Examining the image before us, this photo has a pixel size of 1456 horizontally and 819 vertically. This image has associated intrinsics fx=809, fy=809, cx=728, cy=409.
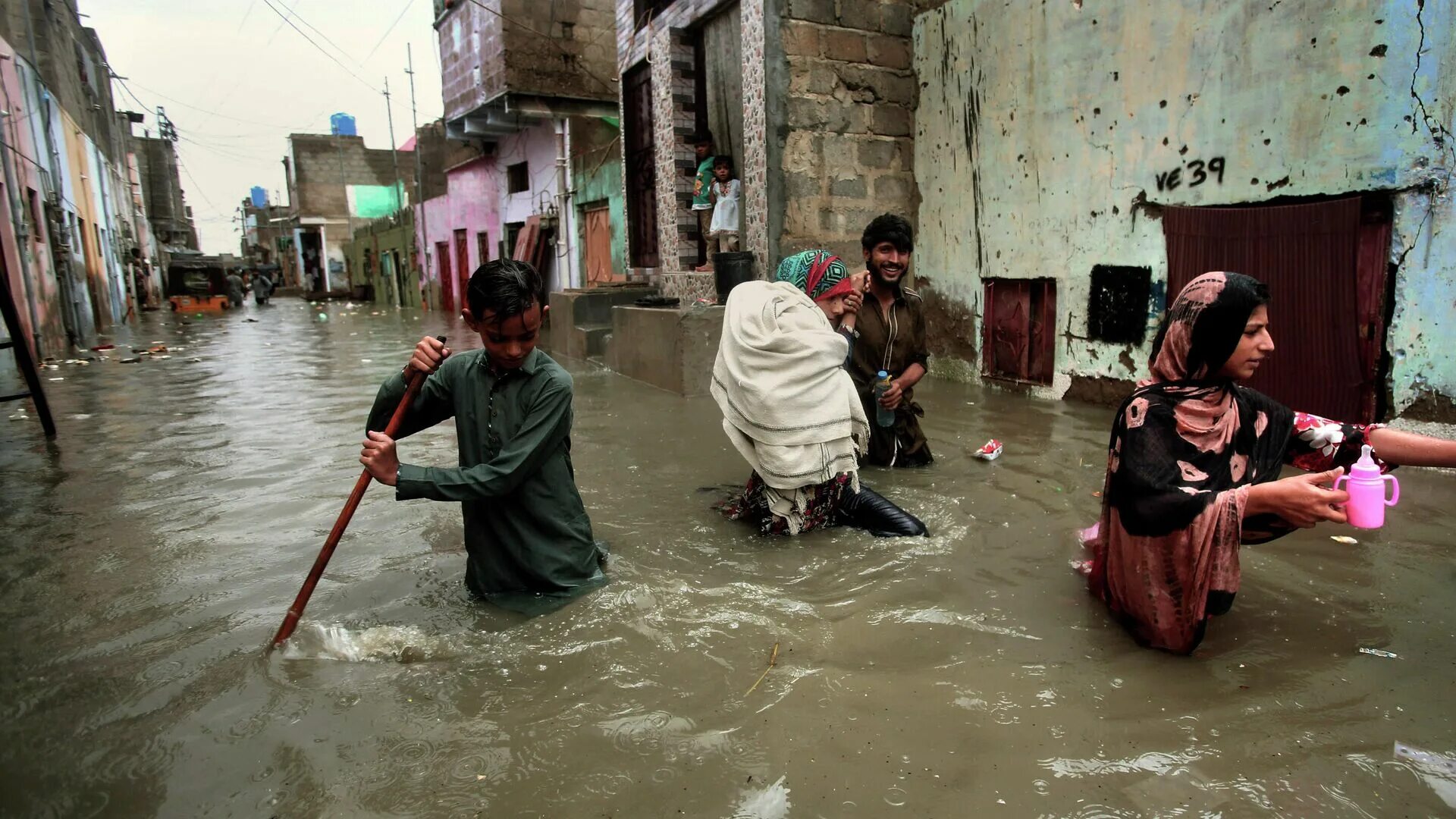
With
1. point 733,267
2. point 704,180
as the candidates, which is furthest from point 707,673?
point 704,180

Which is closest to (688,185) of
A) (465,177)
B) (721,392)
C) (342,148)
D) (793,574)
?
(721,392)

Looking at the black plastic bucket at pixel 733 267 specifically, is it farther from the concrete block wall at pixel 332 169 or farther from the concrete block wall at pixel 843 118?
the concrete block wall at pixel 332 169

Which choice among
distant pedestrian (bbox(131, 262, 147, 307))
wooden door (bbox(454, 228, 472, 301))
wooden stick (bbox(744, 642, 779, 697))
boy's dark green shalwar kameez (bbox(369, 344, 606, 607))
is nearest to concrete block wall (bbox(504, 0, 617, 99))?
wooden door (bbox(454, 228, 472, 301))

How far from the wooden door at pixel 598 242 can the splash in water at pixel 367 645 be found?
11683 mm

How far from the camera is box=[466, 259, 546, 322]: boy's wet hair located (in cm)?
248

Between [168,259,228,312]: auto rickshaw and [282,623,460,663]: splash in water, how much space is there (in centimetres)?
2926

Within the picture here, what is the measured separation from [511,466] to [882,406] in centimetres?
246

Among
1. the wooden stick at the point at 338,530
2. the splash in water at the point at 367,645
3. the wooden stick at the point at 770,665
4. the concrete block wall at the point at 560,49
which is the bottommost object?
the wooden stick at the point at 770,665

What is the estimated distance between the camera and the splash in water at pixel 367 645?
2592 mm

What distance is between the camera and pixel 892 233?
4.27 metres

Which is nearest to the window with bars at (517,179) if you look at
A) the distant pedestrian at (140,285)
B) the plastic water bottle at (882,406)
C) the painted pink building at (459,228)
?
the painted pink building at (459,228)

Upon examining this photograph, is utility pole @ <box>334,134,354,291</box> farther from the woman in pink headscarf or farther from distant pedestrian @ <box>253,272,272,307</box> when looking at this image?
the woman in pink headscarf

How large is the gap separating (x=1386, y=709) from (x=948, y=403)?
4.71 metres

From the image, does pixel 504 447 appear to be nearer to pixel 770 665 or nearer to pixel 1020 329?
pixel 770 665
